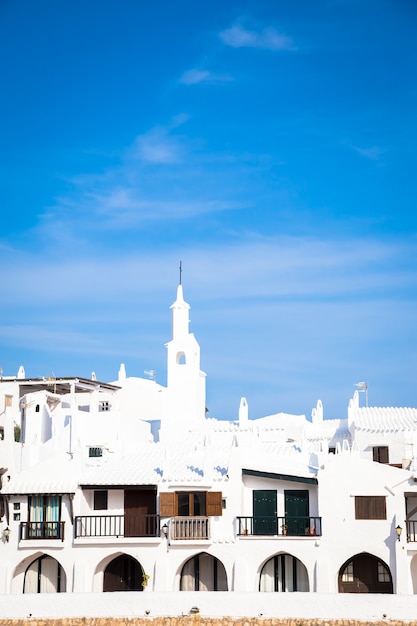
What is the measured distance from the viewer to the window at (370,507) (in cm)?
4750

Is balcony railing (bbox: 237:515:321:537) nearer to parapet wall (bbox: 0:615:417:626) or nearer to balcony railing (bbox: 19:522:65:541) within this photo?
parapet wall (bbox: 0:615:417:626)

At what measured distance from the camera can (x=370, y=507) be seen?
156 ft

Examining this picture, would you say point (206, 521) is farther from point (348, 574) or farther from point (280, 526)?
point (348, 574)

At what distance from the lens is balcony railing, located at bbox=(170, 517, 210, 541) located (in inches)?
1911

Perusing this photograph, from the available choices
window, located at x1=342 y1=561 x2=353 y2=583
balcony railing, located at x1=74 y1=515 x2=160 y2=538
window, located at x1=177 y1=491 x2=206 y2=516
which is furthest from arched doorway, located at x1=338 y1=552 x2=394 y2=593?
balcony railing, located at x1=74 y1=515 x2=160 y2=538

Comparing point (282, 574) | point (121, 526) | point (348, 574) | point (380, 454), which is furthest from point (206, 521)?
point (380, 454)

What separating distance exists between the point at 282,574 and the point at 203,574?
391cm

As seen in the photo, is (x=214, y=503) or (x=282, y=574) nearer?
(x=214, y=503)

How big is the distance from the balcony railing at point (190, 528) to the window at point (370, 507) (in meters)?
7.13

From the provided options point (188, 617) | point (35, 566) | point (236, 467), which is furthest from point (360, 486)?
point (35, 566)

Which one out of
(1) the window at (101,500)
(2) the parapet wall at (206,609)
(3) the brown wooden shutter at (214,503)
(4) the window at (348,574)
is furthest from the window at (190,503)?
(4) the window at (348,574)

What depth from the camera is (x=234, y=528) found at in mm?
49000

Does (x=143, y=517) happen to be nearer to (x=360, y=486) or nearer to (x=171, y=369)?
(x=360, y=486)

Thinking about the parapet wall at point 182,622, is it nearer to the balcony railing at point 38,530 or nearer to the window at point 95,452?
the balcony railing at point 38,530
